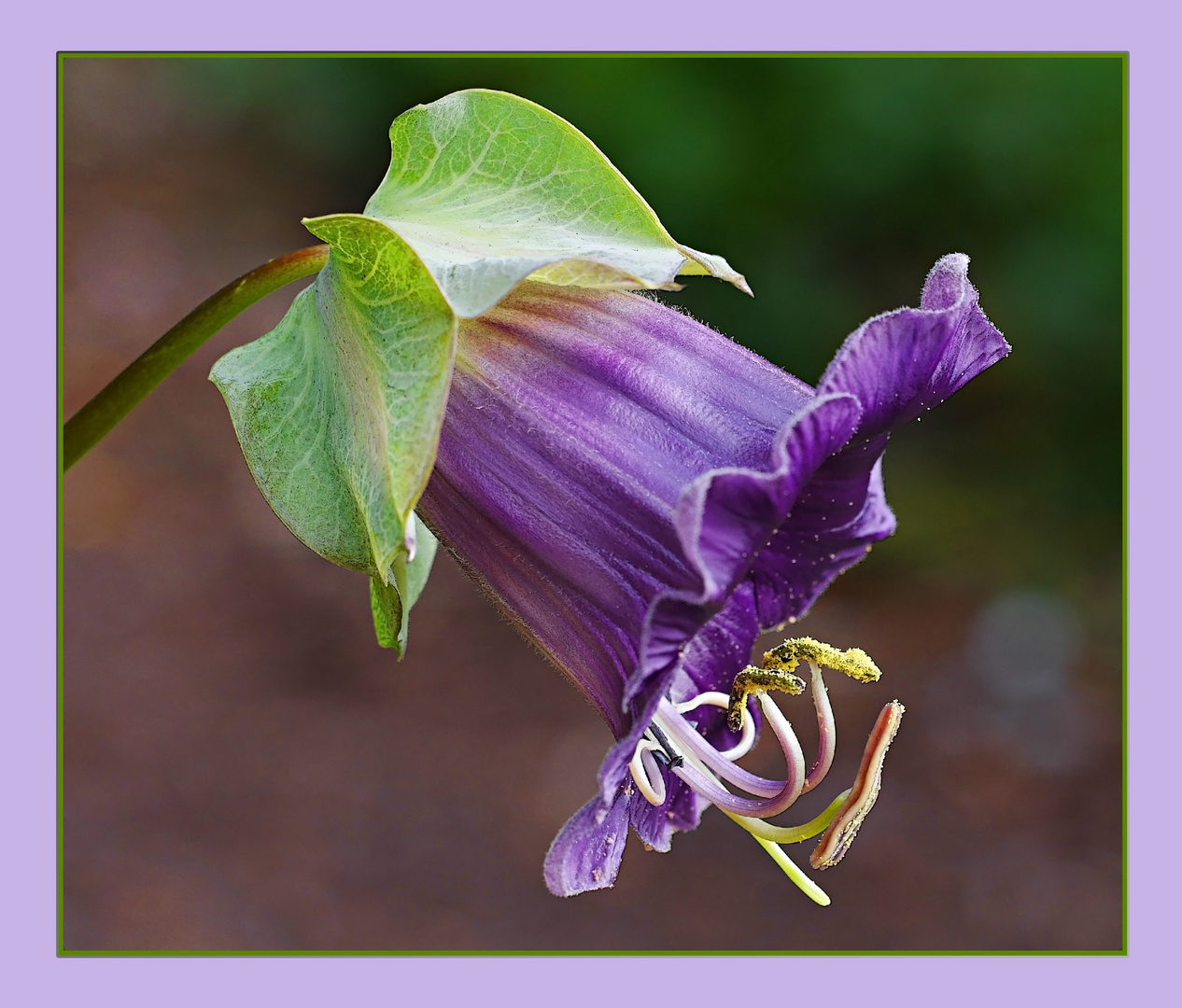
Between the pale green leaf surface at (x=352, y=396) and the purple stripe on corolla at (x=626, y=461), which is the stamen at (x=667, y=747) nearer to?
the purple stripe on corolla at (x=626, y=461)

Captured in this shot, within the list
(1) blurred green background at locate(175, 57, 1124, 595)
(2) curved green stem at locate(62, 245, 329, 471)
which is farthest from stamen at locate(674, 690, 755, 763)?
(1) blurred green background at locate(175, 57, 1124, 595)

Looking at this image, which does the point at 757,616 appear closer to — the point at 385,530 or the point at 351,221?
the point at 385,530

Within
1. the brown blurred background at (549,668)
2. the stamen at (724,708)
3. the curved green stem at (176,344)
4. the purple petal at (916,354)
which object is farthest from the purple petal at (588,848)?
the brown blurred background at (549,668)

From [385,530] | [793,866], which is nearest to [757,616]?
[793,866]

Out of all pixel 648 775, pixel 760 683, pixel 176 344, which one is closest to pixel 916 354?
pixel 760 683

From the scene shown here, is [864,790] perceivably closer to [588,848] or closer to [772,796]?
[772,796]

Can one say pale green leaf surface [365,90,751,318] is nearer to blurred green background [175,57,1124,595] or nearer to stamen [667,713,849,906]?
stamen [667,713,849,906]
